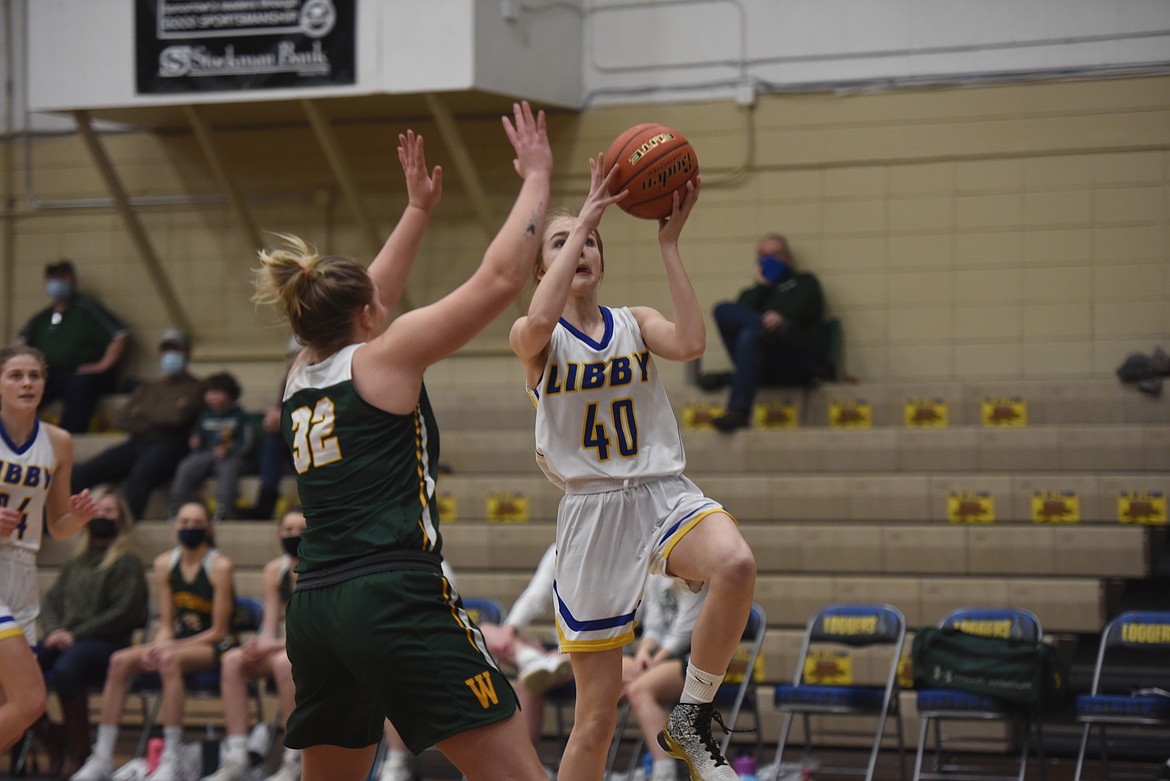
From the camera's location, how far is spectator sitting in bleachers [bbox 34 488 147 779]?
866 cm

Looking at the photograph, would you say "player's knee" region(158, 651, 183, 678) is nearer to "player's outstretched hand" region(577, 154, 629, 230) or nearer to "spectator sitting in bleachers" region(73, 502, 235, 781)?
"spectator sitting in bleachers" region(73, 502, 235, 781)

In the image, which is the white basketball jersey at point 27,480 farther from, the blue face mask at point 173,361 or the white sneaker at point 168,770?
the blue face mask at point 173,361

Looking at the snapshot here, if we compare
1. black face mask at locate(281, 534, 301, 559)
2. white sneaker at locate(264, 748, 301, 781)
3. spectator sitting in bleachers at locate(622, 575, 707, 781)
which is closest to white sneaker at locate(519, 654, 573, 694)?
spectator sitting in bleachers at locate(622, 575, 707, 781)

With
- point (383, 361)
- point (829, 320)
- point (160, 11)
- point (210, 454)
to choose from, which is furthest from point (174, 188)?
point (383, 361)

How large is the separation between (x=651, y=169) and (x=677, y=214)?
0.58ft

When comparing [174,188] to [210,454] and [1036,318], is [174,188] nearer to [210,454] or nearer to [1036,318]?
[210,454]

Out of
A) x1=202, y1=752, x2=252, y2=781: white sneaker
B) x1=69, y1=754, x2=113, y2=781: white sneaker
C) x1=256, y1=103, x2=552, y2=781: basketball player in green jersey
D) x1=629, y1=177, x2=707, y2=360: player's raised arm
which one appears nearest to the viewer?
x1=256, y1=103, x2=552, y2=781: basketball player in green jersey

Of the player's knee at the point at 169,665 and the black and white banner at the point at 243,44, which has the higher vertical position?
the black and white banner at the point at 243,44

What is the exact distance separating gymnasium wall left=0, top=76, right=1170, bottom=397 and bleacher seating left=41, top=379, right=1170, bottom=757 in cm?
58

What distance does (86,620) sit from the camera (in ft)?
29.6

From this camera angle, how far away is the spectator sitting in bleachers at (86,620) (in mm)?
8656

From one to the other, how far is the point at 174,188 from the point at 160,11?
2.02 meters

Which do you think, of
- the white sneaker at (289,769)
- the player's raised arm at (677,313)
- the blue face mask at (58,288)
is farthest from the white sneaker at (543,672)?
the blue face mask at (58,288)

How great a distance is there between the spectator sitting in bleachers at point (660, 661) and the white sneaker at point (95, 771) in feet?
10.4
